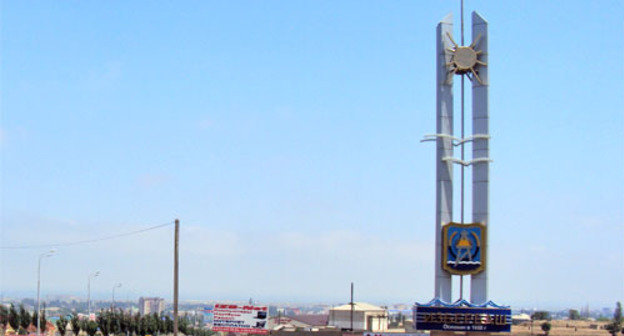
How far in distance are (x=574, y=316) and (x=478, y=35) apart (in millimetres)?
146124

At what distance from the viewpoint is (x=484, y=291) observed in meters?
57.1

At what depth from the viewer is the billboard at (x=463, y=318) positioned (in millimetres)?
56094

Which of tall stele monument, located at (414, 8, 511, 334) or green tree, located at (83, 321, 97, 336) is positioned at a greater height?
tall stele monument, located at (414, 8, 511, 334)

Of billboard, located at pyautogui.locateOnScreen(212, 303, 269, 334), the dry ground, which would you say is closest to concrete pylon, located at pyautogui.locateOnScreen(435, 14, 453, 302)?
billboard, located at pyautogui.locateOnScreen(212, 303, 269, 334)

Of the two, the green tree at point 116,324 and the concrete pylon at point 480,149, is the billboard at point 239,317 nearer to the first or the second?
the concrete pylon at point 480,149

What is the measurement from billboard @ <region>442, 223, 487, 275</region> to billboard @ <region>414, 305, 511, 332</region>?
267 centimetres

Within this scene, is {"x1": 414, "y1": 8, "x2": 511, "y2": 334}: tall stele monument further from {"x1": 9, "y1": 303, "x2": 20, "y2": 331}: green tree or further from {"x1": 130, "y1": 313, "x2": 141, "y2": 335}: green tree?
{"x1": 9, "y1": 303, "x2": 20, "y2": 331}: green tree

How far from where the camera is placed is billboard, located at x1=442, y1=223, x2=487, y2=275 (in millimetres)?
56906

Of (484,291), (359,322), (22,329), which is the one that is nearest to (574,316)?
(359,322)

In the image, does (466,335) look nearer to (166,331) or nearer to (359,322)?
(359,322)

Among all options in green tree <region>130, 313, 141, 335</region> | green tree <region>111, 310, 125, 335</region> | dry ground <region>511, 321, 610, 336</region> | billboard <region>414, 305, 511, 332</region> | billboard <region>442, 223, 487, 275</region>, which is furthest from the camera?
dry ground <region>511, 321, 610, 336</region>

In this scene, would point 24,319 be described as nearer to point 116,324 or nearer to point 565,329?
point 116,324

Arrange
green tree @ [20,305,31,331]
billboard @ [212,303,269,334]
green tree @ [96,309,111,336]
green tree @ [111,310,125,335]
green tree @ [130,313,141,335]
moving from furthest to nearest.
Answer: green tree @ [130,313,141,335] < green tree @ [111,310,125,335] < green tree @ [20,305,31,331] < green tree @ [96,309,111,336] < billboard @ [212,303,269,334]

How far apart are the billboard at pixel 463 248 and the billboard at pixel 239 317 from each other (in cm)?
2111
